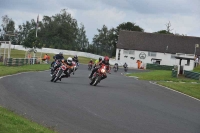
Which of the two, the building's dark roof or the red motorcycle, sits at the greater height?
the building's dark roof

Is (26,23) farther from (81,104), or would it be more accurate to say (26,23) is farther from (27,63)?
(81,104)

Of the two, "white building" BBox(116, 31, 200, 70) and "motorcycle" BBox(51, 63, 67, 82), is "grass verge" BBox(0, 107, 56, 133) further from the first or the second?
"white building" BBox(116, 31, 200, 70)

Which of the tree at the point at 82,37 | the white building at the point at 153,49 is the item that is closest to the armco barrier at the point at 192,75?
the white building at the point at 153,49

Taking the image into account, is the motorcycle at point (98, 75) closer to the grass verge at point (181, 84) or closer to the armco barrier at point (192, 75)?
the grass verge at point (181, 84)

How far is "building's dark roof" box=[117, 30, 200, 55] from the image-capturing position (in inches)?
3880

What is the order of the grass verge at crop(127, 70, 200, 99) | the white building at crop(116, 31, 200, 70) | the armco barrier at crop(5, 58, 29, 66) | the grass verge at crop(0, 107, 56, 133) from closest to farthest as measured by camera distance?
1. the grass verge at crop(0, 107, 56, 133)
2. the grass verge at crop(127, 70, 200, 99)
3. the armco barrier at crop(5, 58, 29, 66)
4. the white building at crop(116, 31, 200, 70)

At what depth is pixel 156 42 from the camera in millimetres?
100062

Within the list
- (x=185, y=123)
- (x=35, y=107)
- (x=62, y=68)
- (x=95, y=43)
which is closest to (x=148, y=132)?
(x=185, y=123)

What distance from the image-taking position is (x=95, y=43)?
510 ft

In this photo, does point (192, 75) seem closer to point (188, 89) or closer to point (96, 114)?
point (188, 89)

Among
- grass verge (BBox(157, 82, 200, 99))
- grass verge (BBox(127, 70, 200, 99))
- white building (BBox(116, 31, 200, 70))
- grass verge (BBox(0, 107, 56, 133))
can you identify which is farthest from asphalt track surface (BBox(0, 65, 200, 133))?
white building (BBox(116, 31, 200, 70))

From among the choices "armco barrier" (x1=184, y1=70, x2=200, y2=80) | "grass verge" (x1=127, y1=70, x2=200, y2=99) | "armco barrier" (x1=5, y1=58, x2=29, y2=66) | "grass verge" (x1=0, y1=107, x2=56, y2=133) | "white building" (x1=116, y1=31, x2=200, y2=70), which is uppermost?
"white building" (x1=116, y1=31, x2=200, y2=70)

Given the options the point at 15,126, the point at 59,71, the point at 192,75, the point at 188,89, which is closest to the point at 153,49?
the point at 192,75

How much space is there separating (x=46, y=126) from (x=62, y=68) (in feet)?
50.8
